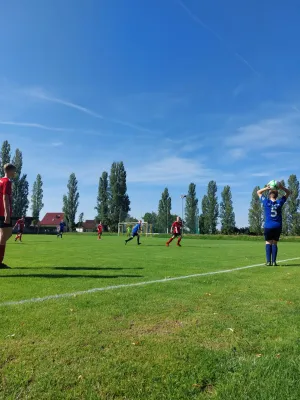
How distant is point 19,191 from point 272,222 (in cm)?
7403

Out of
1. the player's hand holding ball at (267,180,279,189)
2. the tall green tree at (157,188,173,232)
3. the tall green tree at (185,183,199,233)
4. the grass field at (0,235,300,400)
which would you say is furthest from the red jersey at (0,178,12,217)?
the tall green tree at (157,188,173,232)

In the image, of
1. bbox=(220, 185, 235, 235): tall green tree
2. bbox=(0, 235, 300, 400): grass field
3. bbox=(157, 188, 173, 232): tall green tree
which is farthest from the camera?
bbox=(157, 188, 173, 232): tall green tree

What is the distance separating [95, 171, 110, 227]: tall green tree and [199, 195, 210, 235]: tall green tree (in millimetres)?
25149

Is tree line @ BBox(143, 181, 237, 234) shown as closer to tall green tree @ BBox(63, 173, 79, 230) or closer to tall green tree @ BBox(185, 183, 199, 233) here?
tall green tree @ BBox(185, 183, 199, 233)

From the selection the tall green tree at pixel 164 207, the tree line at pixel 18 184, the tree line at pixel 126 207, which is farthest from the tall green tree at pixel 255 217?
the tree line at pixel 18 184

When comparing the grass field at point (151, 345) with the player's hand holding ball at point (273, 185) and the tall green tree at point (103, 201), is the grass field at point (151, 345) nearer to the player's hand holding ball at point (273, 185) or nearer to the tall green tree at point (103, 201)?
the player's hand holding ball at point (273, 185)

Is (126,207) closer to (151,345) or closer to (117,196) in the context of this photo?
(117,196)

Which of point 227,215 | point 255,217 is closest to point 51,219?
point 227,215

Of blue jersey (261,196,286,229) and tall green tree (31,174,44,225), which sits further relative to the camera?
tall green tree (31,174,44,225)

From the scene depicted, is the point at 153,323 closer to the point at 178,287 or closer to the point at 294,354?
the point at 294,354

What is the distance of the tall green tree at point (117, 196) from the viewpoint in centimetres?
8988

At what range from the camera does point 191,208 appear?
9831 cm

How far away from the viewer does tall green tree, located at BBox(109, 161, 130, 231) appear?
89875 millimetres

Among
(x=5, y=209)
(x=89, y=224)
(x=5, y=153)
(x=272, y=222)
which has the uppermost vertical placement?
(x=5, y=153)
